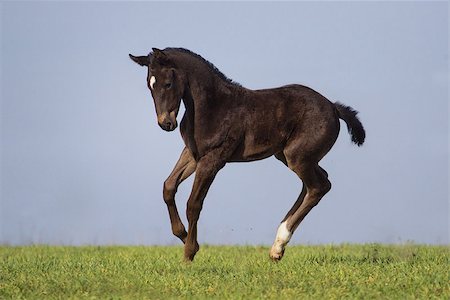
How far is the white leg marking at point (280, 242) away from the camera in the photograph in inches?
454

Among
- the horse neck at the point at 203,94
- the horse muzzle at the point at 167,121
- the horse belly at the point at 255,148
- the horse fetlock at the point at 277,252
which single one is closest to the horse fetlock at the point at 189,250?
the horse fetlock at the point at 277,252

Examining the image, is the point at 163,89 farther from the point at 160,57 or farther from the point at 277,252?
the point at 277,252

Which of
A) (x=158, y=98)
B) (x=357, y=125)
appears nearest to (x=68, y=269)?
(x=158, y=98)

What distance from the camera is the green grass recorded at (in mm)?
8239

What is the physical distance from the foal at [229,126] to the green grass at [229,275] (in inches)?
31.3

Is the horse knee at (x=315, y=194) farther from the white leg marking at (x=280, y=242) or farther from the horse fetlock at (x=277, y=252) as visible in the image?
the horse fetlock at (x=277, y=252)

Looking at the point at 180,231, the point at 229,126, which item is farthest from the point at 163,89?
the point at 180,231

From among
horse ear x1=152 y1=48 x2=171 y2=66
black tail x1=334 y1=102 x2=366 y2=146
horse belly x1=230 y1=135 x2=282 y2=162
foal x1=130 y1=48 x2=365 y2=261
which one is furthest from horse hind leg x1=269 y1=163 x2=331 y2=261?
horse ear x1=152 y1=48 x2=171 y2=66

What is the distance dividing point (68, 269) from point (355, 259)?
4158 millimetres

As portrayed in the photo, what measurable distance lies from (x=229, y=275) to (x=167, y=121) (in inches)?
88.7

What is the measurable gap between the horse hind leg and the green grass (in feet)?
0.87

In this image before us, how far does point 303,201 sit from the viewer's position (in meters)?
11.8

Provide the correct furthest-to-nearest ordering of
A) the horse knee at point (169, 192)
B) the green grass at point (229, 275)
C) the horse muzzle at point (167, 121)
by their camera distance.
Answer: the horse knee at point (169, 192) < the horse muzzle at point (167, 121) < the green grass at point (229, 275)

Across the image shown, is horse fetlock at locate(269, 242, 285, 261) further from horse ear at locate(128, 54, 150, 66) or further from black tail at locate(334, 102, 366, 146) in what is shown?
horse ear at locate(128, 54, 150, 66)
